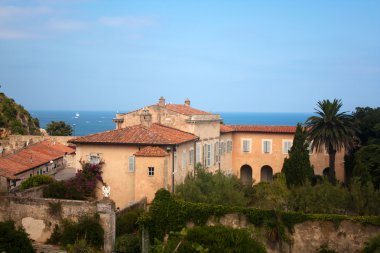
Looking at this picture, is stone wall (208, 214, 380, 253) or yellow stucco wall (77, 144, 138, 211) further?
yellow stucco wall (77, 144, 138, 211)

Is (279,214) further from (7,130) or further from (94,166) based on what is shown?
(7,130)

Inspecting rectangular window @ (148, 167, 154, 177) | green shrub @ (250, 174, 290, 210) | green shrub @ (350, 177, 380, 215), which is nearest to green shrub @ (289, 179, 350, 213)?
green shrub @ (350, 177, 380, 215)

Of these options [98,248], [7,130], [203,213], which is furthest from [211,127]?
[7,130]

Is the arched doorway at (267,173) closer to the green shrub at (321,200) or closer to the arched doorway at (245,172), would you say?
the arched doorway at (245,172)

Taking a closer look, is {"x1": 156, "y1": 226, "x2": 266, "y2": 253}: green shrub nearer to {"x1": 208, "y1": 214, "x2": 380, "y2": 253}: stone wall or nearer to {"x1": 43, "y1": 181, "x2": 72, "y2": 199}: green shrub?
{"x1": 208, "y1": 214, "x2": 380, "y2": 253}: stone wall

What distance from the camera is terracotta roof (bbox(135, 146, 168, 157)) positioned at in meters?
29.4

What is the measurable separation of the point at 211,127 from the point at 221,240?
27.2 metres

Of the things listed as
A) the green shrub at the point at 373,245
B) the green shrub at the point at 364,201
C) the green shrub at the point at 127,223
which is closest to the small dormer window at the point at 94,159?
the green shrub at the point at 127,223

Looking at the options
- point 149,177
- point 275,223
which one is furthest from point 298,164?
point 275,223

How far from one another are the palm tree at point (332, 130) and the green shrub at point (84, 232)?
2217 centimetres

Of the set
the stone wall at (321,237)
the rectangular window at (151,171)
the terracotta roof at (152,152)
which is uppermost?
the terracotta roof at (152,152)

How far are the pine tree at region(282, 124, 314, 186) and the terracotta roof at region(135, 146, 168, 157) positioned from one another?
13026mm

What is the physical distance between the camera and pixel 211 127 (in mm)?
41594

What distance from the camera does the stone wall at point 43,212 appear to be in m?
24.0
